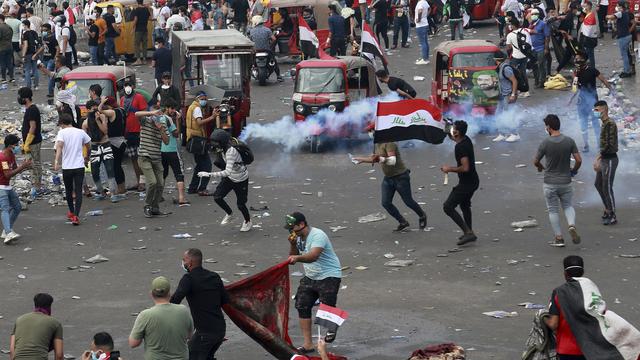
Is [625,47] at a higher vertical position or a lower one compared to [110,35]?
higher

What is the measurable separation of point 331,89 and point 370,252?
8243 mm

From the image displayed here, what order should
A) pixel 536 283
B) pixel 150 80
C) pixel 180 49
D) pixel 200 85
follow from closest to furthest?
pixel 536 283 → pixel 200 85 → pixel 180 49 → pixel 150 80

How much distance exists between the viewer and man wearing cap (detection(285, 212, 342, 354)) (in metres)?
12.2

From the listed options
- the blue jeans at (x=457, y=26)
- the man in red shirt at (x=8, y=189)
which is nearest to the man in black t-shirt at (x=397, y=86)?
the man in red shirt at (x=8, y=189)

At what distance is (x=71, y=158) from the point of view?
1866cm

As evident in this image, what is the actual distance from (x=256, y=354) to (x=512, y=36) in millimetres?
16346

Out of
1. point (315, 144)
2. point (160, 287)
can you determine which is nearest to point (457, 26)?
point (315, 144)

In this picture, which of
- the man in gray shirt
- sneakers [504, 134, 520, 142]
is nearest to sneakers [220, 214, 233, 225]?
the man in gray shirt

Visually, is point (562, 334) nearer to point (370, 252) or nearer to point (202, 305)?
point (202, 305)

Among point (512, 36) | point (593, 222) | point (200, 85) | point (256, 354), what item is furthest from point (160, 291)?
point (512, 36)

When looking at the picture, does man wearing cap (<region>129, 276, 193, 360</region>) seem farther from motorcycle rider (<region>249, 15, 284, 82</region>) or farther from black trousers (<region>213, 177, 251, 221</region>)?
motorcycle rider (<region>249, 15, 284, 82</region>)

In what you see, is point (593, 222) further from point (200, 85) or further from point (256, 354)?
point (200, 85)

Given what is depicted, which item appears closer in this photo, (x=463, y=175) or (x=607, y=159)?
(x=463, y=175)

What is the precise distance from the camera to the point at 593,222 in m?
17.3
